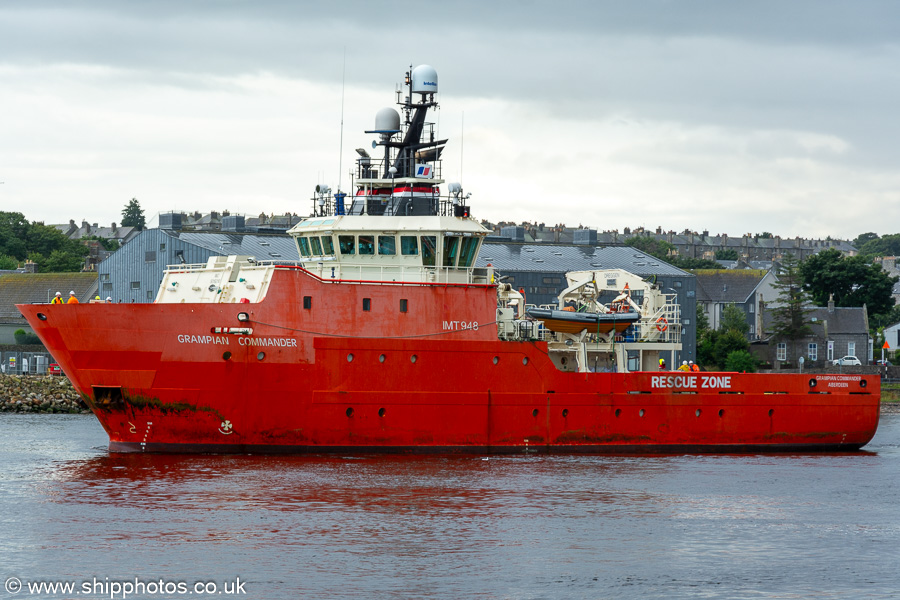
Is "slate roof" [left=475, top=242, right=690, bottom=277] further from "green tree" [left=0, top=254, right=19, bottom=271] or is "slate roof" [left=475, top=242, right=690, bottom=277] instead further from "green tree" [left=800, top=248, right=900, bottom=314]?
"green tree" [left=0, top=254, right=19, bottom=271]

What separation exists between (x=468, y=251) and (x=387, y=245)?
82.5 inches

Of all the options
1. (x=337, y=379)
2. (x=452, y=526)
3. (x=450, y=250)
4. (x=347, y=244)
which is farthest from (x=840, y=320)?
(x=452, y=526)

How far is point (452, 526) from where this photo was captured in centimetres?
2150

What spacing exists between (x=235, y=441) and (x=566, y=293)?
10.4 metres

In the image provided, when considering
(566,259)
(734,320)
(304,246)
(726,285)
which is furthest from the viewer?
(726,285)

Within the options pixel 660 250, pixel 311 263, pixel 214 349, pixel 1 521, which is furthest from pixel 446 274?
pixel 660 250

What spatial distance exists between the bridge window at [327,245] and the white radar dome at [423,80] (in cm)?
495

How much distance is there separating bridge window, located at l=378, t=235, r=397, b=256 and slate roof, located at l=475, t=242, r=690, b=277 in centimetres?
3190

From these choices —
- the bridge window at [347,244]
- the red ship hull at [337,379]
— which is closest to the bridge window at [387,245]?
the bridge window at [347,244]

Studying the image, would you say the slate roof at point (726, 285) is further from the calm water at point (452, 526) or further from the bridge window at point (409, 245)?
the bridge window at point (409, 245)

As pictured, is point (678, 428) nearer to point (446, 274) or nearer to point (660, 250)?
point (446, 274)

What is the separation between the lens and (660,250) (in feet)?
427

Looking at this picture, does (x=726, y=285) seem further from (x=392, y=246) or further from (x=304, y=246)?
(x=392, y=246)

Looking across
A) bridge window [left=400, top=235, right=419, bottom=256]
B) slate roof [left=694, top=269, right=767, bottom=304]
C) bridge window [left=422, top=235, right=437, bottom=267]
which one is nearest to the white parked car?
slate roof [left=694, top=269, right=767, bottom=304]
